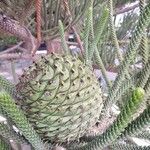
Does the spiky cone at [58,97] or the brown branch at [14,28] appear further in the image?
the brown branch at [14,28]

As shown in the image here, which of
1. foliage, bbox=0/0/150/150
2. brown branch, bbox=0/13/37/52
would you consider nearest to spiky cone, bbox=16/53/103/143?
foliage, bbox=0/0/150/150

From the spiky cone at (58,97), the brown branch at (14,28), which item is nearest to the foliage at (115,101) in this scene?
the spiky cone at (58,97)

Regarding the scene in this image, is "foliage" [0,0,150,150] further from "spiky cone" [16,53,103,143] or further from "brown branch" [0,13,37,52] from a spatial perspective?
"brown branch" [0,13,37,52]

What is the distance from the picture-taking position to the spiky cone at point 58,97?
0.47m

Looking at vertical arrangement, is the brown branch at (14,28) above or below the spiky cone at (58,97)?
above

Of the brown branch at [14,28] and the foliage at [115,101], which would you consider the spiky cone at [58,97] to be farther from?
the brown branch at [14,28]

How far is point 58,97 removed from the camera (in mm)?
469

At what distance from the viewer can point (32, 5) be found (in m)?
1.05

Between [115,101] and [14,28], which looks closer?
[115,101]

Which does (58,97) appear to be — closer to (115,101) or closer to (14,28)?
(115,101)

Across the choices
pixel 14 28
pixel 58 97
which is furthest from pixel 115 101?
pixel 14 28

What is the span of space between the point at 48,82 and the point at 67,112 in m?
0.05

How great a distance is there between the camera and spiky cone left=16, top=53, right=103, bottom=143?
1.53ft

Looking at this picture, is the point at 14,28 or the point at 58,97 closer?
the point at 58,97
